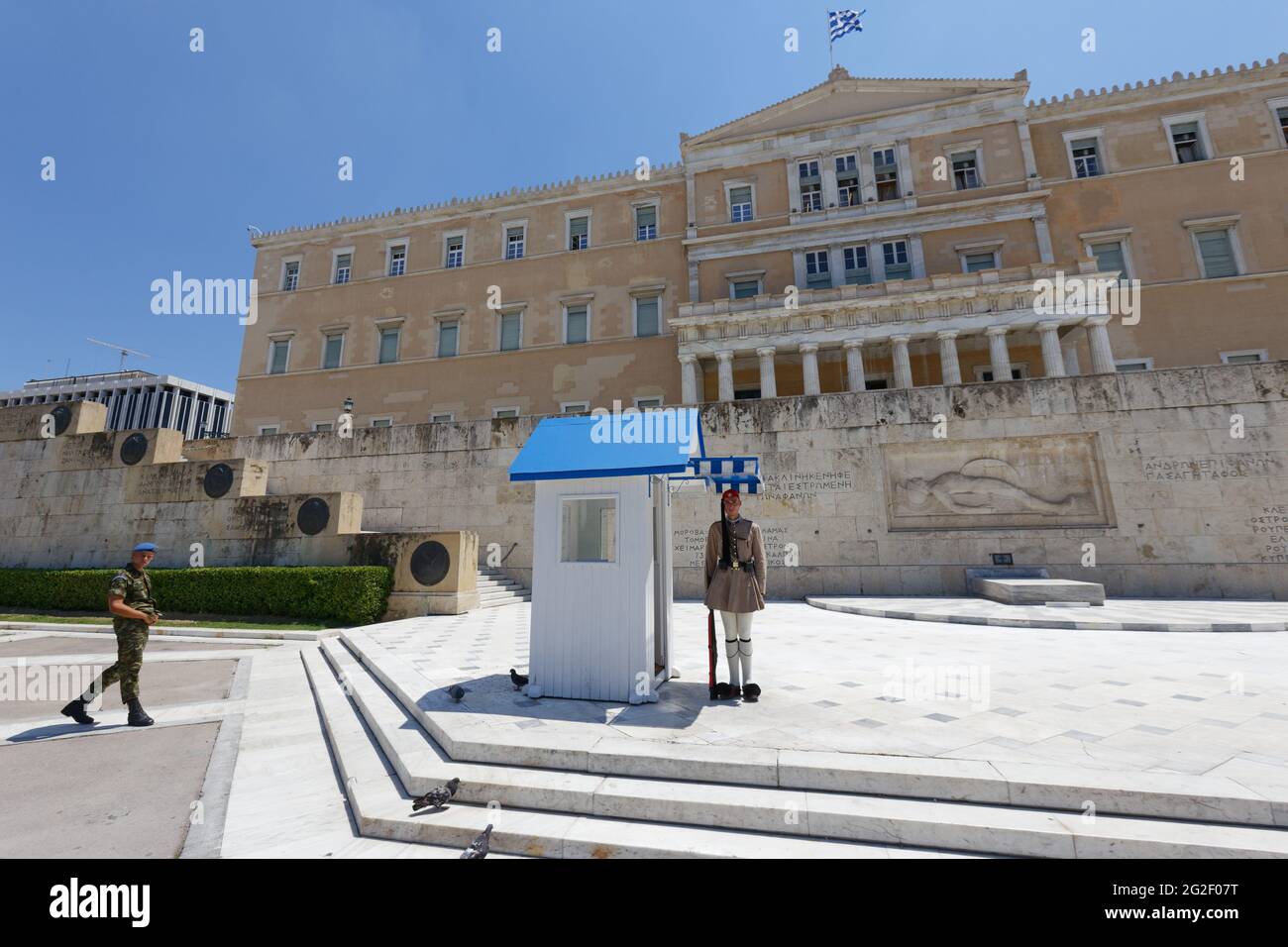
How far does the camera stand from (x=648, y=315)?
29.2 meters

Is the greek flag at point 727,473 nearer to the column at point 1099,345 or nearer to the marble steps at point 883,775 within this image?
the marble steps at point 883,775

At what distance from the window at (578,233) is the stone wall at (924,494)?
61.2ft

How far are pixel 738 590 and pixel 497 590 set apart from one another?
10.5 meters

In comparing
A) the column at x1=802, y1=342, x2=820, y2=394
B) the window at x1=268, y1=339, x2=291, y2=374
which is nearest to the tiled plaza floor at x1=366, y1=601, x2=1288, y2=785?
the column at x1=802, y1=342, x2=820, y2=394

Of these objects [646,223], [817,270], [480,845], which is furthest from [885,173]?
[480,845]

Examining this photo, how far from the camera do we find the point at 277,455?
17.9m

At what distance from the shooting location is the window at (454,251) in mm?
32362

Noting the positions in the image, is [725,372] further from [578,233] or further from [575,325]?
[578,233]

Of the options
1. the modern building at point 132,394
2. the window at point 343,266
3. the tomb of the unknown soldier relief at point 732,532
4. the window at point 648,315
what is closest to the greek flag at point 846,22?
the tomb of the unknown soldier relief at point 732,532

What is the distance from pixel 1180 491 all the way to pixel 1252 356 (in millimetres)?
18925

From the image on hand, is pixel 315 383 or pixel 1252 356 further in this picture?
pixel 315 383

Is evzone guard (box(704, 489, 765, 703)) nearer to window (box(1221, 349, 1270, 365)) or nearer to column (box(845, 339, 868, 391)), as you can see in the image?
column (box(845, 339, 868, 391))
